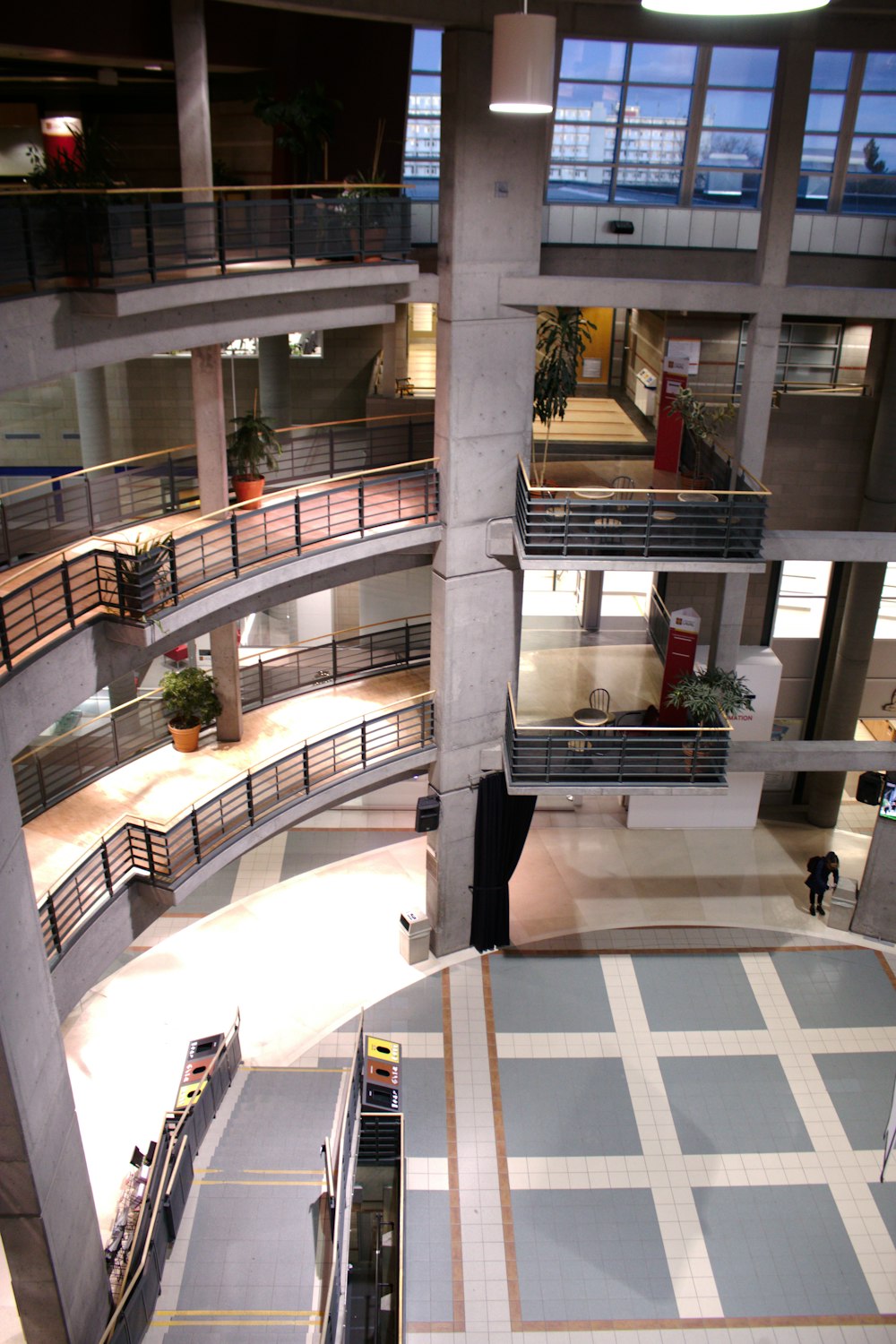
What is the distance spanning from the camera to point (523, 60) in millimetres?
8414

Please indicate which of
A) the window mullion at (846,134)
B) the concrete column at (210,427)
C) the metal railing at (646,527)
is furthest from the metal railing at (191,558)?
the window mullion at (846,134)

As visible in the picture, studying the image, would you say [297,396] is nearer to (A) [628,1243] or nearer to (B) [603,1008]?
(B) [603,1008]

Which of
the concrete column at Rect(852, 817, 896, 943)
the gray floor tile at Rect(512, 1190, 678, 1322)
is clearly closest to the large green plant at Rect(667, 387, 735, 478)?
the concrete column at Rect(852, 817, 896, 943)

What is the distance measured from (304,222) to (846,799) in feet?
42.3

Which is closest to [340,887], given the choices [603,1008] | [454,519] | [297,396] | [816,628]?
[603,1008]

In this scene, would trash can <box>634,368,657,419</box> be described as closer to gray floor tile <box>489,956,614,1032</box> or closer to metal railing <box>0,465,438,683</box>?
metal railing <box>0,465,438,683</box>

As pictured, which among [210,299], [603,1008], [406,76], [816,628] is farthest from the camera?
[816,628]

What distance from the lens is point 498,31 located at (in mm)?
8531

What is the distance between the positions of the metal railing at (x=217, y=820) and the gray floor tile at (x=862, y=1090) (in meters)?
6.12

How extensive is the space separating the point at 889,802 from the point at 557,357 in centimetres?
737

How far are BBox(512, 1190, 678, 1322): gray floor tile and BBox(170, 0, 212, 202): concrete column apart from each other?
34.7 ft

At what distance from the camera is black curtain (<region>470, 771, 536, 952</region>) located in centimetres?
1432

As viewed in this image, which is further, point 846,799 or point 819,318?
point 846,799

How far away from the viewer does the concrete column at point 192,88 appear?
32.9 feet
